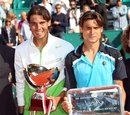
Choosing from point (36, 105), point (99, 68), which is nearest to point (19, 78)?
point (36, 105)

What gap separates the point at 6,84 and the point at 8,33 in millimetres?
9324

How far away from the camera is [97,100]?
323 cm

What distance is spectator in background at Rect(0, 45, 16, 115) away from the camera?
12.4 feet

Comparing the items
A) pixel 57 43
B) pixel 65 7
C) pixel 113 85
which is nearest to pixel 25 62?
pixel 57 43

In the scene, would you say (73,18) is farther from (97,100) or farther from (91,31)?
(97,100)

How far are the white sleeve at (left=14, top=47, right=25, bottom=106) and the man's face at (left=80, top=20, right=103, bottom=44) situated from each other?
2.25 feet

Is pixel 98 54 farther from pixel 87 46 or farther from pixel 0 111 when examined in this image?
pixel 0 111

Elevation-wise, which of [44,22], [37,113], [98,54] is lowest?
[37,113]

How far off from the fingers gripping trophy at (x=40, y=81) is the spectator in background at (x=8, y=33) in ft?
30.6

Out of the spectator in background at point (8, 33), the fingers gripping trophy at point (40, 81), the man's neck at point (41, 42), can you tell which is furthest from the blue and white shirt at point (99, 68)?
the spectator in background at point (8, 33)

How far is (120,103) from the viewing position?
3.18 meters

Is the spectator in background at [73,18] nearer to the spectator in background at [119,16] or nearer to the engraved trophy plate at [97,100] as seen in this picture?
the spectator in background at [119,16]

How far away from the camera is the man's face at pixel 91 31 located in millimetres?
3410

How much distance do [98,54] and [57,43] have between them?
0.50m
